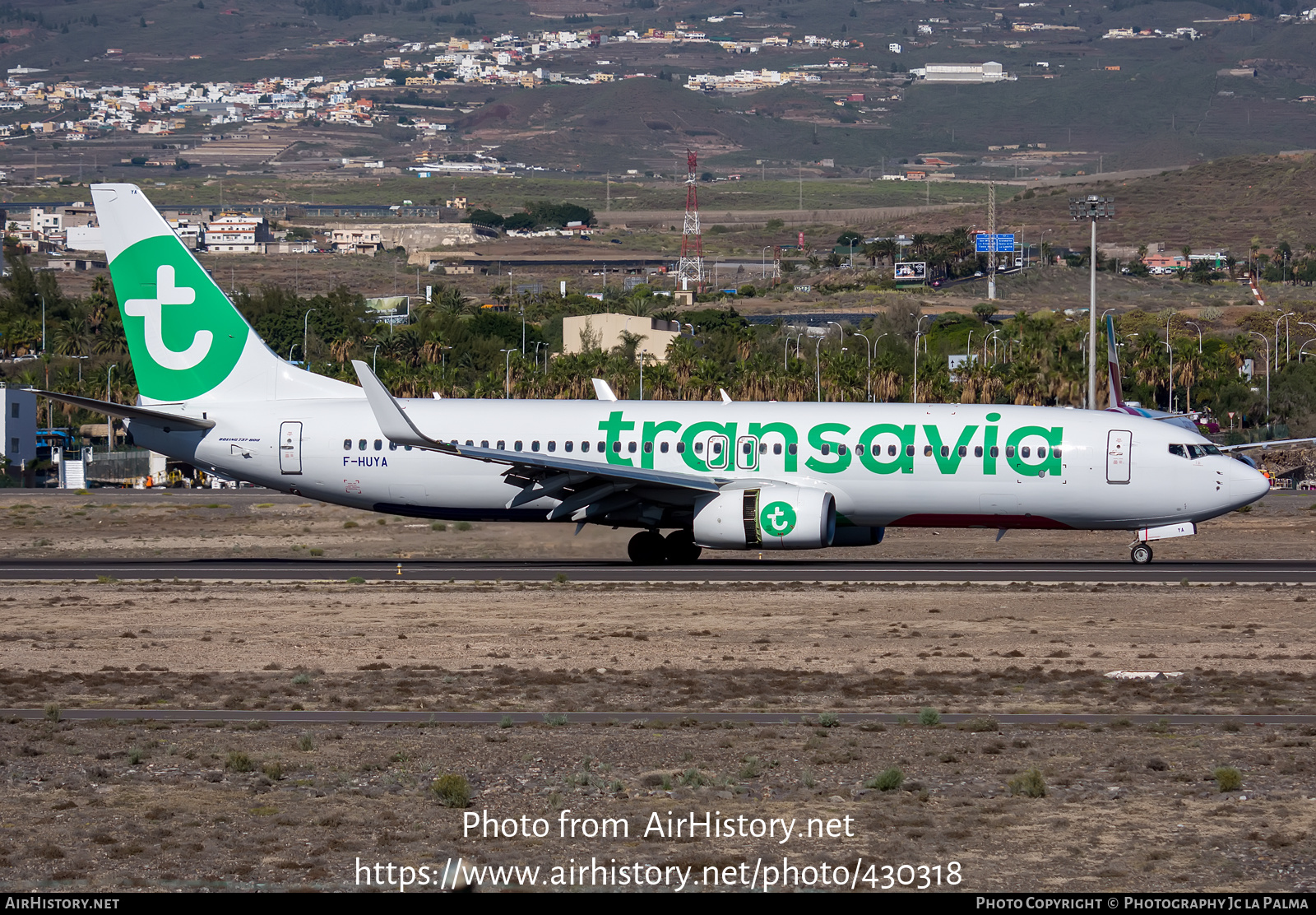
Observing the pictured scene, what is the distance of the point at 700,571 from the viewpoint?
119 ft

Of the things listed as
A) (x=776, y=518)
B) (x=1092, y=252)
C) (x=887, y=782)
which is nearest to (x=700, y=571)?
(x=776, y=518)

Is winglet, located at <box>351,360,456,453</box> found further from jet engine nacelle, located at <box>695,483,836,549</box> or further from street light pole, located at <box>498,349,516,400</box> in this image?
street light pole, located at <box>498,349,516,400</box>

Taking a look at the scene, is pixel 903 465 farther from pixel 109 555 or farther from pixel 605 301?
pixel 605 301

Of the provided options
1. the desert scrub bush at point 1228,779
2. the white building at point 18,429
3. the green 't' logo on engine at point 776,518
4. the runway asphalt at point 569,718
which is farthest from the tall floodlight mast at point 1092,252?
the white building at point 18,429

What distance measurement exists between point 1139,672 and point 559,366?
318 ft

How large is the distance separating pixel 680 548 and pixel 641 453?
2.70m

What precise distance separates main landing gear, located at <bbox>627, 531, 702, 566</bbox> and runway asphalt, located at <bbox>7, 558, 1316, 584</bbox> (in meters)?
0.28

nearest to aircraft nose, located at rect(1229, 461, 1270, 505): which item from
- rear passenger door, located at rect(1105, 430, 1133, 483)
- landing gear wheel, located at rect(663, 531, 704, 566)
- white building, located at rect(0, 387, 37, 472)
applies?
rear passenger door, located at rect(1105, 430, 1133, 483)

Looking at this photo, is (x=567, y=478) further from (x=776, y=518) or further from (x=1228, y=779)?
(x=1228, y=779)

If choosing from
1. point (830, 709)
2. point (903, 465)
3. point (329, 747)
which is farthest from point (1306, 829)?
point (903, 465)

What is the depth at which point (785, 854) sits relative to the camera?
1331 cm

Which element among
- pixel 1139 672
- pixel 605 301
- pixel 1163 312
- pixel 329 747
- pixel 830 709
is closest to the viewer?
pixel 329 747

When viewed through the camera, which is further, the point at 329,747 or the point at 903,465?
the point at 903,465

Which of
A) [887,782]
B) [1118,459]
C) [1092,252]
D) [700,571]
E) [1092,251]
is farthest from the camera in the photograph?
[1092,251]
